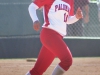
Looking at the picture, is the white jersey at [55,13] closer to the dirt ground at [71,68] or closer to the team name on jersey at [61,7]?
the team name on jersey at [61,7]

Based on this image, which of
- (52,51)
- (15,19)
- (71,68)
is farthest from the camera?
(15,19)

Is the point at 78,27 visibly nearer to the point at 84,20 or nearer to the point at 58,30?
the point at 84,20

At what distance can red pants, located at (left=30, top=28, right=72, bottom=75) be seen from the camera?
4848mm

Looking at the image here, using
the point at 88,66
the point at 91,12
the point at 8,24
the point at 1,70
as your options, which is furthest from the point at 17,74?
the point at 91,12

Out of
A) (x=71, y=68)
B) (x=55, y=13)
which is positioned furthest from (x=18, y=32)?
(x=55, y=13)

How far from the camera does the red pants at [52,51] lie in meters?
4.85

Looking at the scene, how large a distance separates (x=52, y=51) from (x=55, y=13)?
21.7 inches

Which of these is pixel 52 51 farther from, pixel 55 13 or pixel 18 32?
pixel 18 32

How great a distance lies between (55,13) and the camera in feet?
17.0

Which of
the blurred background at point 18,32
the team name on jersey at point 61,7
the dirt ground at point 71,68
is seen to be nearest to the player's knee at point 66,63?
the team name on jersey at point 61,7

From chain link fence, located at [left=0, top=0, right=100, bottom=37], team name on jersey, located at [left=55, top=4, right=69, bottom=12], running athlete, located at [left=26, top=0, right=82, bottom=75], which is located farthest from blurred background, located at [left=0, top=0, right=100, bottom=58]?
team name on jersey, located at [left=55, top=4, right=69, bottom=12]

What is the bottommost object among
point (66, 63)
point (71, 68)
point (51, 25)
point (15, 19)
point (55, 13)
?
point (71, 68)

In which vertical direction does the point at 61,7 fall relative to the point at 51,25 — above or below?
above

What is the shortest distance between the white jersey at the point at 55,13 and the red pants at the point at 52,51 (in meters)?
0.08
